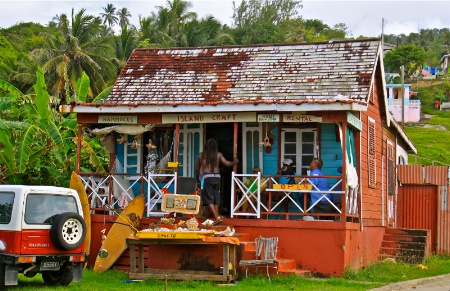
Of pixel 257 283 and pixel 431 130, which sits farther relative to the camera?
pixel 431 130

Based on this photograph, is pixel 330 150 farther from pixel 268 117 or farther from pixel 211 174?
pixel 211 174

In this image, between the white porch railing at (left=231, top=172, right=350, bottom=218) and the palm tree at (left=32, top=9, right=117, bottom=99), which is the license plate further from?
the palm tree at (left=32, top=9, right=117, bottom=99)

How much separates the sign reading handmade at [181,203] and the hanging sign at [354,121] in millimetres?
3601

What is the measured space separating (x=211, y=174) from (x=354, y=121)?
11.0ft

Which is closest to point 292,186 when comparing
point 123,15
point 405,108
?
point 405,108

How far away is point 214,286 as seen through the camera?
1425 centimetres

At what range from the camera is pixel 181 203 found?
52.7 ft


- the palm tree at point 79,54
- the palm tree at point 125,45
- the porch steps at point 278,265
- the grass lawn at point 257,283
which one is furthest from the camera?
the palm tree at point 125,45

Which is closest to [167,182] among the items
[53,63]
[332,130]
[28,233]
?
[332,130]

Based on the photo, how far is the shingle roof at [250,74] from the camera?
17.9 m

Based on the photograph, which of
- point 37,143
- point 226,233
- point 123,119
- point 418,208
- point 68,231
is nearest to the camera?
point 68,231

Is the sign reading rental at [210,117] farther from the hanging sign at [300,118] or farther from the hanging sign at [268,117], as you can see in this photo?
the hanging sign at [300,118]

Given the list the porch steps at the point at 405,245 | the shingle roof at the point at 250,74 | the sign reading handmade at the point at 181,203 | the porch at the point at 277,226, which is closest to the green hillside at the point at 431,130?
the porch steps at the point at 405,245

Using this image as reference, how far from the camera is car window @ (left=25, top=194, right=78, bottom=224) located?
44.8ft
